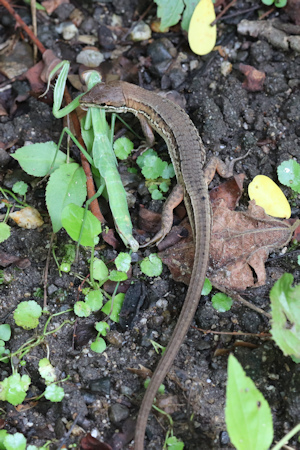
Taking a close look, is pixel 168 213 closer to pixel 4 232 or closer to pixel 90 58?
pixel 4 232

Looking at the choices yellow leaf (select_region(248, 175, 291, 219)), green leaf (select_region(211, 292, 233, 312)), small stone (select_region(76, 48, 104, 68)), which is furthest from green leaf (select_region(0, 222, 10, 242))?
yellow leaf (select_region(248, 175, 291, 219))

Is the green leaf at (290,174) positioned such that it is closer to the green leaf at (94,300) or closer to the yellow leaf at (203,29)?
the yellow leaf at (203,29)

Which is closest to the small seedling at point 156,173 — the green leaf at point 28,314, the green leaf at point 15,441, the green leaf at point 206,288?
the green leaf at point 206,288

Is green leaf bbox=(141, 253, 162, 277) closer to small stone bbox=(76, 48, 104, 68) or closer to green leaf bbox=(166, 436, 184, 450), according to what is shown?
green leaf bbox=(166, 436, 184, 450)

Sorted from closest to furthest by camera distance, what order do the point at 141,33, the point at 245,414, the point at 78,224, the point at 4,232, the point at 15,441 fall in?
the point at 245,414, the point at 15,441, the point at 78,224, the point at 4,232, the point at 141,33

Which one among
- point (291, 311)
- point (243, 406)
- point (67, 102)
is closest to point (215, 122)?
point (67, 102)

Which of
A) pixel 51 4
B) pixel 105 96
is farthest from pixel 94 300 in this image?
pixel 51 4
